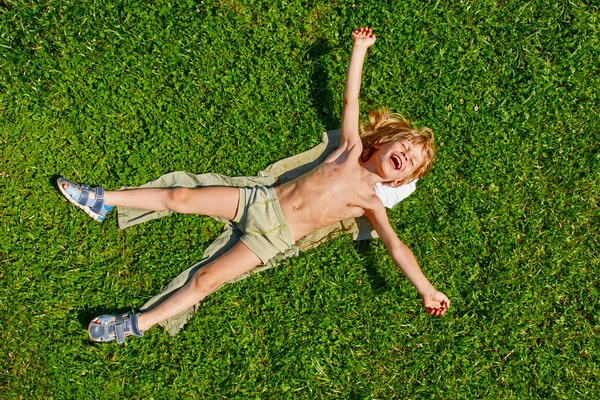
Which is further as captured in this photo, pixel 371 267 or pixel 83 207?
pixel 371 267

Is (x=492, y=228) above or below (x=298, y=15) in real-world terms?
below

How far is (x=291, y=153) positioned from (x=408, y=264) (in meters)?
1.68

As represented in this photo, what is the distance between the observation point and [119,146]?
5.25 meters

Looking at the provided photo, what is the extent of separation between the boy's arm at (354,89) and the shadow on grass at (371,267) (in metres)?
1.07

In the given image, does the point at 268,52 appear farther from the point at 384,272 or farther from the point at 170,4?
the point at 384,272

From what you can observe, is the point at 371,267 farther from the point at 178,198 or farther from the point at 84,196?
the point at 84,196

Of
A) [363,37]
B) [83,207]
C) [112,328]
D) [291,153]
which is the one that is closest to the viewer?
[112,328]

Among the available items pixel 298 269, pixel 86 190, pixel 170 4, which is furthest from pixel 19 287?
Answer: pixel 170 4

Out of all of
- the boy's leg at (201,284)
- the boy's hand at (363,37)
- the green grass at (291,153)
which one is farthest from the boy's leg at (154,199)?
the boy's hand at (363,37)

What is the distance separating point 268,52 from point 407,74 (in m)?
1.52

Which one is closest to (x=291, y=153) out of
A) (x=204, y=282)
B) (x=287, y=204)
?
(x=287, y=204)

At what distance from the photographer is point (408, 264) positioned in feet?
16.3

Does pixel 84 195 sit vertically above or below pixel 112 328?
above

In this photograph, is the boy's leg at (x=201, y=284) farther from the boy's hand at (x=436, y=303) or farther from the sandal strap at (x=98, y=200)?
the boy's hand at (x=436, y=303)
